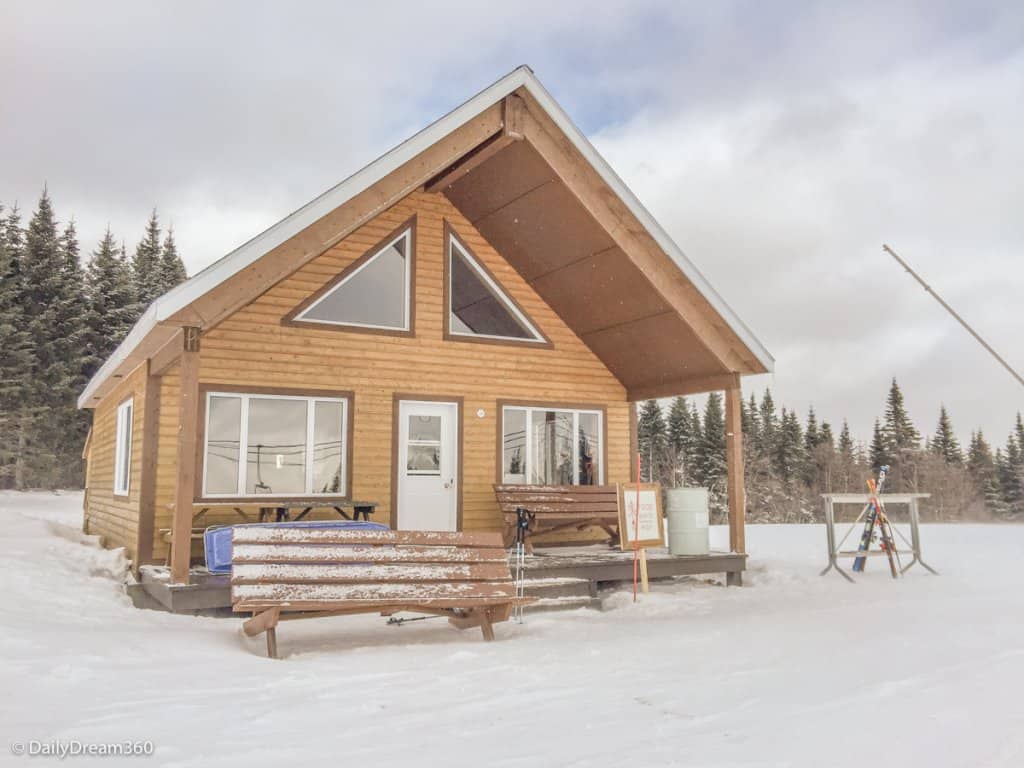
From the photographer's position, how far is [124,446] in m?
10.7

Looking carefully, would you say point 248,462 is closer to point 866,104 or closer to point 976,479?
point 866,104

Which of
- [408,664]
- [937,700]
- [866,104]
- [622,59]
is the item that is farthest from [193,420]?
[866,104]

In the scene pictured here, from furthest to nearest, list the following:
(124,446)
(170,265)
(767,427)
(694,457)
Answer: (767,427)
(694,457)
(170,265)
(124,446)

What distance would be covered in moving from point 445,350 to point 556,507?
2.46m

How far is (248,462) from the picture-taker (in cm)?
899

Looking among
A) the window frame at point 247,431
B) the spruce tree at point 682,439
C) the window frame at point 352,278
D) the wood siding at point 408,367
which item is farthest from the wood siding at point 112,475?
the spruce tree at point 682,439

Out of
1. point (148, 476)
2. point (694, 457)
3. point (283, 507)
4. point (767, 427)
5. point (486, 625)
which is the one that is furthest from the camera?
point (767, 427)

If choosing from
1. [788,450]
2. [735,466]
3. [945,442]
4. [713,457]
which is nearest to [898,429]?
[945,442]

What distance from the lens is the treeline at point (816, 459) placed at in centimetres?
3788

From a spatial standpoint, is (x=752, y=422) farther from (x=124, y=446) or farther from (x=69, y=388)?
(x=124, y=446)

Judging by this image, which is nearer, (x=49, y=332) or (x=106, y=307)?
(x=49, y=332)

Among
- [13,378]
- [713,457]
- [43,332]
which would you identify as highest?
[43,332]

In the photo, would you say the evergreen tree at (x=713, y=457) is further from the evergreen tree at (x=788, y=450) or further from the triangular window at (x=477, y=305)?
the triangular window at (x=477, y=305)

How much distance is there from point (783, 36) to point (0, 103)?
12.6 meters
